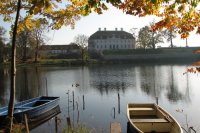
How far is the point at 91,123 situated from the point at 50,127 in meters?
2.91

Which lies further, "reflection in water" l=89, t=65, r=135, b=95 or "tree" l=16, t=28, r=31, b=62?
"tree" l=16, t=28, r=31, b=62

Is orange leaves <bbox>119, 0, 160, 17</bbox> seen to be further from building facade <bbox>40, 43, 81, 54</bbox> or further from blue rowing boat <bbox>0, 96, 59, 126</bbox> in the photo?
building facade <bbox>40, 43, 81, 54</bbox>

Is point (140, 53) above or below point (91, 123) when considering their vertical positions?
above

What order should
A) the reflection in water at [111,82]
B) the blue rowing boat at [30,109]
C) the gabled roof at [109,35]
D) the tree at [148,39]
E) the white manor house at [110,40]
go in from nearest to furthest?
the blue rowing boat at [30,109] → the reflection in water at [111,82] → the tree at [148,39] → the white manor house at [110,40] → the gabled roof at [109,35]

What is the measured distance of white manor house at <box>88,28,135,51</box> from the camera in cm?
12119

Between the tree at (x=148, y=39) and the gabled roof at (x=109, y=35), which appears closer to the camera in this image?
the tree at (x=148, y=39)

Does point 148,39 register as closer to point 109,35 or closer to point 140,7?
point 109,35

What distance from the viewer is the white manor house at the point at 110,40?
121 metres

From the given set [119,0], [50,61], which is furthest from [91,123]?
[50,61]

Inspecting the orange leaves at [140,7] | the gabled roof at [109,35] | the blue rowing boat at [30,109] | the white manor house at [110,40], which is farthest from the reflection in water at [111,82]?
the gabled roof at [109,35]

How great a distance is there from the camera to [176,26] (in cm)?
721

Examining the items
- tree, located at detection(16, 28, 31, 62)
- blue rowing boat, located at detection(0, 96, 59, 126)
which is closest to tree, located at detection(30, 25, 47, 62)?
tree, located at detection(16, 28, 31, 62)

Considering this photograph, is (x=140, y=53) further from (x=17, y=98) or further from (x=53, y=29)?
(x=53, y=29)

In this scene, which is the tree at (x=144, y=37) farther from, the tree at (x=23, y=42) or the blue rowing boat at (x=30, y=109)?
the blue rowing boat at (x=30, y=109)
